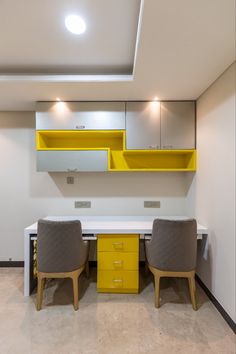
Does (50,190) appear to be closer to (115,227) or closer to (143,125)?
(115,227)

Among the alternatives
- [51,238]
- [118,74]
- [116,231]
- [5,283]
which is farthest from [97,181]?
[5,283]

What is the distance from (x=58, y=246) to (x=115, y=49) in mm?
1862

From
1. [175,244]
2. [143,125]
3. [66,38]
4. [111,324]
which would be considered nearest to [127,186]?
[143,125]

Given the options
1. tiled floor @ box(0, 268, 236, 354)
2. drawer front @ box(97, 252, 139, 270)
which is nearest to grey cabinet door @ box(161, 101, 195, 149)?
drawer front @ box(97, 252, 139, 270)

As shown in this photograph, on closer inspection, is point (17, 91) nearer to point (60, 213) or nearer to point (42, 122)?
point (42, 122)

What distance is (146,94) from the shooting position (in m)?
2.40

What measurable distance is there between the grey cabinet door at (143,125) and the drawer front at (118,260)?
→ 128cm

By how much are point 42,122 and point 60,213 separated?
1.28 meters

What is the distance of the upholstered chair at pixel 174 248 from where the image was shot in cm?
199

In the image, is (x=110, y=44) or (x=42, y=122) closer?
(x=110, y=44)

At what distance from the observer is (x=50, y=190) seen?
299 centimetres

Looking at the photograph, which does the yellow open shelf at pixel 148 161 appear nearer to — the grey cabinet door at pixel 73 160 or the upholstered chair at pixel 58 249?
the grey cabinet door at pixel 73 160

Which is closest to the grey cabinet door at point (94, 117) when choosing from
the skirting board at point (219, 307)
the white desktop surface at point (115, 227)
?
the white desktop surface at point (115, 227)

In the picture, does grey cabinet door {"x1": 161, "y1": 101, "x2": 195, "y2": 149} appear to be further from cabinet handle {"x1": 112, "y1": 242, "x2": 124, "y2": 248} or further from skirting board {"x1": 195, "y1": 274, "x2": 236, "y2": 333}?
skirting board {"x1": 195, "y1": 274, "x2": 236, "y2": 333}
